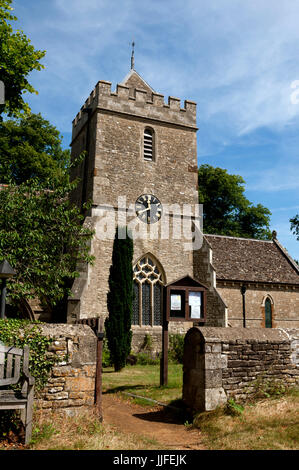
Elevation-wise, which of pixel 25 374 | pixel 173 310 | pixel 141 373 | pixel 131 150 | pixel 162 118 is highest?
pixel 162 118

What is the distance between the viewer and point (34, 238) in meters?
11.5

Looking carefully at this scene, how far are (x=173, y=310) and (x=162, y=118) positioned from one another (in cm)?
1260

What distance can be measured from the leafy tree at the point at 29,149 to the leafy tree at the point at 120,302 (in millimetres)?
7252

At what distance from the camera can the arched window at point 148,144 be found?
19.7 m

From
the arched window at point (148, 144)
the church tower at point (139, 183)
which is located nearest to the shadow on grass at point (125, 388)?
Result: the church tower at point (139, 183)

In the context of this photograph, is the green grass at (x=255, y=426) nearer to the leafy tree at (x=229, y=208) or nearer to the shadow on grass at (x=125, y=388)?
the shadow on grass at (x=125, y=388)

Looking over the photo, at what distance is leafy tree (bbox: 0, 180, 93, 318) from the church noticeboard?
3753 mm

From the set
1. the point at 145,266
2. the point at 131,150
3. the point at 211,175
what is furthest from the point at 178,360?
the point at 211,175

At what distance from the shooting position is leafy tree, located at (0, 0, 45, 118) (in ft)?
34.2

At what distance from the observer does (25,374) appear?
5375mm

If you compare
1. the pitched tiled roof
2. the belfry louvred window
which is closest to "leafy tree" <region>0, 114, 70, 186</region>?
the belfry louvred window

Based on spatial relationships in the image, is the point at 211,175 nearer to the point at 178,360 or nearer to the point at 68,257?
the point at 178,360

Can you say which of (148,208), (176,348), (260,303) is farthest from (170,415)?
(260,303)

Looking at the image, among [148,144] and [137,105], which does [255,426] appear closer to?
[148,144]
